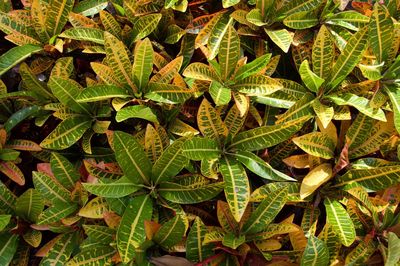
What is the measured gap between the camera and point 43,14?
1.68 m

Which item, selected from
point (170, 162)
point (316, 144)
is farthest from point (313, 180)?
point (170, 162)

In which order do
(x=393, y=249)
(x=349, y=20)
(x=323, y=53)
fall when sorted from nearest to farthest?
1. (x=393, y=249)
2. (x=323, y=53)
3. (x=349, y=20)

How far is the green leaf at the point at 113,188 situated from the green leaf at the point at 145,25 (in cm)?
53

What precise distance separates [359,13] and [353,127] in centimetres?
43

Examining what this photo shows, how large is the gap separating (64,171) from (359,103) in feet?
3.21

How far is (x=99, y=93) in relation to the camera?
1.45 meters

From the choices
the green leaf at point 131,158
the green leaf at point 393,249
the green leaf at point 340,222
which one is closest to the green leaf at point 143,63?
the green leaf at point 131,158

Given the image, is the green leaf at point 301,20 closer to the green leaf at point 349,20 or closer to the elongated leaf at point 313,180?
the green leaf at point 349,20

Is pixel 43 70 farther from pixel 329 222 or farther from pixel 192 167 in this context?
pixel 329 222

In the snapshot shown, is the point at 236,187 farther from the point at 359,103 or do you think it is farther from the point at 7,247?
the point at 7,247

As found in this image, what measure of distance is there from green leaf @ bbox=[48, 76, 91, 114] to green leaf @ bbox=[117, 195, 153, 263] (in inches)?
14.8

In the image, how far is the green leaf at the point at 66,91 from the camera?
1.50 m

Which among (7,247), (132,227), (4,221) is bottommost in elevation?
(7,247)

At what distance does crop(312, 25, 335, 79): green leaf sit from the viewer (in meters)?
1.54
